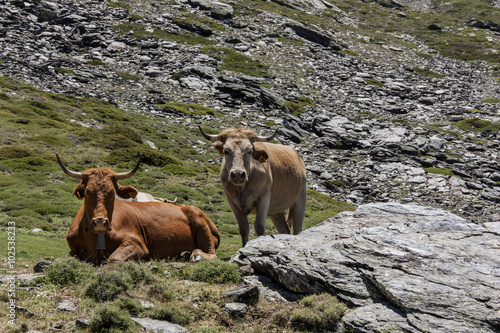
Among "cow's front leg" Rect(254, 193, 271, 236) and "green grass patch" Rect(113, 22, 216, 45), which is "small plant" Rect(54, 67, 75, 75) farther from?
"cow's front leg" Rect(254, 193, 271, 236)

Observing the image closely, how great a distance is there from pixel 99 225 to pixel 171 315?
2322 mm

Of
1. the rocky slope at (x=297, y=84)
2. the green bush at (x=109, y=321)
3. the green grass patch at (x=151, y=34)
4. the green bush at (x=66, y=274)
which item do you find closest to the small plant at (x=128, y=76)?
the rocky slope at (x=297, y=84)

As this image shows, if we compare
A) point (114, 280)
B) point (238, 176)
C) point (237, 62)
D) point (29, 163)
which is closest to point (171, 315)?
point (114, 280)

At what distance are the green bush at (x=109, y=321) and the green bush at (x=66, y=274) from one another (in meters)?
1.53

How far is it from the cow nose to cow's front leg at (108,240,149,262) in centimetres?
244

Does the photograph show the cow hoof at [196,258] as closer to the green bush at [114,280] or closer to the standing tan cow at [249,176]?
the standing tan cow at [249,176]

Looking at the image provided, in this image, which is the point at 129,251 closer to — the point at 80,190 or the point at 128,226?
the point at 128,226

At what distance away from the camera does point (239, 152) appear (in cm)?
974

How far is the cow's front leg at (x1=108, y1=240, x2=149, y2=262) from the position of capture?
759cm

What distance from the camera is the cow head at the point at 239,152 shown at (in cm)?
923

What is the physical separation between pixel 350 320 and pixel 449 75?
2872 inches

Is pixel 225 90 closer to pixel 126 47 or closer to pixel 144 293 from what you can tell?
pixel 126 47

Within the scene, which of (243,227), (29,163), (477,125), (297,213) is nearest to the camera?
(243,227)

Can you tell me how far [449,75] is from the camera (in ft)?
225
